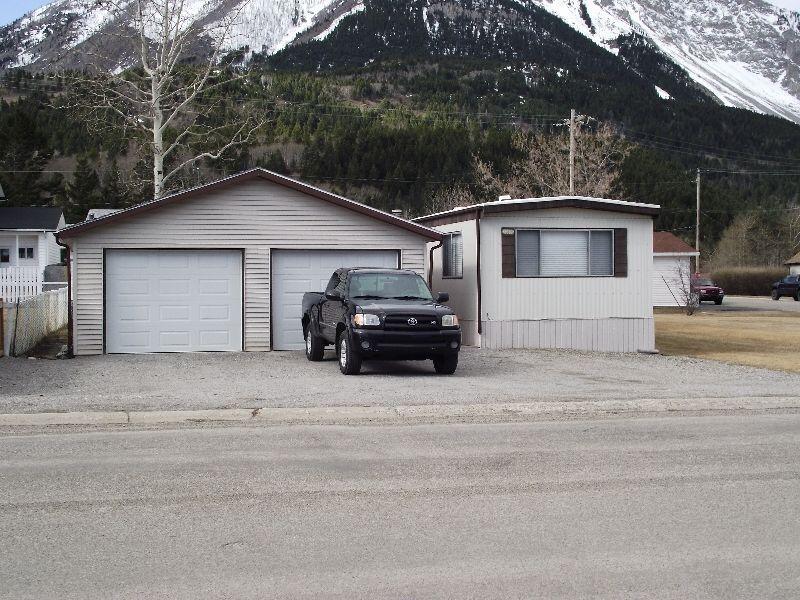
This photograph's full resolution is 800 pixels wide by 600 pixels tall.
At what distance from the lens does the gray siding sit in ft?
66.1

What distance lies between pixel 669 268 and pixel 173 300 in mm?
33548

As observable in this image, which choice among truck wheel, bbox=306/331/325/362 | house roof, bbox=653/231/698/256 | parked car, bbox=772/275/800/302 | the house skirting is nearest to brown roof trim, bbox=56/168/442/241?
the house skirting

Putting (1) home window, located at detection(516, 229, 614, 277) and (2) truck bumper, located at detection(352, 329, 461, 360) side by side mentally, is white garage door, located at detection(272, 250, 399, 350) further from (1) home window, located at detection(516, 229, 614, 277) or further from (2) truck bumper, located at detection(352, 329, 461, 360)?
(2) truck bumper, located at detection(352, 329, 461, 360)

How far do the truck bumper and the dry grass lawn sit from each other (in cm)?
739

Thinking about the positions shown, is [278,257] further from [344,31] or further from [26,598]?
[344,31]

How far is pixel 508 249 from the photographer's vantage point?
71.9 feet

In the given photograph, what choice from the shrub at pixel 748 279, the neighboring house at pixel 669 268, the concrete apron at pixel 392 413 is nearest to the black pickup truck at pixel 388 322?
the concrete apron at pixel 392 413

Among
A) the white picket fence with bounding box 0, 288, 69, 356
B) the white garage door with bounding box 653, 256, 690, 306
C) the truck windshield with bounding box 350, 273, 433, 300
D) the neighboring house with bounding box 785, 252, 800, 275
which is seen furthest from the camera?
the neighboring house with bounding box 785, 252, 800, 275

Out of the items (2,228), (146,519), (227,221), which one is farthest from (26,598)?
(2,228)

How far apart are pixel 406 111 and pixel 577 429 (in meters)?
107

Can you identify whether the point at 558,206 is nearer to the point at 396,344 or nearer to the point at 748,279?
the point at 396,344

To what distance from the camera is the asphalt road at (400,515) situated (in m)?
5.51

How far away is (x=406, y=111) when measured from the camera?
114812 millimetres

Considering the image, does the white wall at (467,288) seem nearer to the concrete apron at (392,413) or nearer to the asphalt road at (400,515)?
the concrete apron at (392,413)
